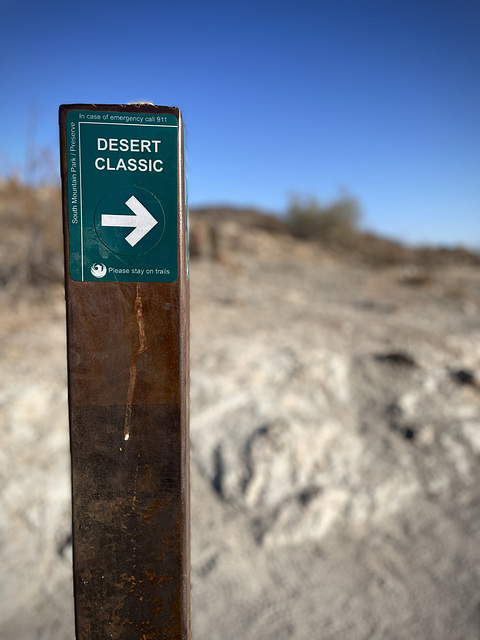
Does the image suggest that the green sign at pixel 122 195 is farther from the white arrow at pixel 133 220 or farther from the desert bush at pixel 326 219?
the desert bush at pixel 326 219

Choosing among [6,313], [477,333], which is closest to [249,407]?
[6,313]

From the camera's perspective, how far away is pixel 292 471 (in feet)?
11.5

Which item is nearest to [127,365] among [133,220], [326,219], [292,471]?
[133,220]

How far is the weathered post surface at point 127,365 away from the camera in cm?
108

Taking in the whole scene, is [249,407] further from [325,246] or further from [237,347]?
[325,246]

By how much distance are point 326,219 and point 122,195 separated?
565 inches

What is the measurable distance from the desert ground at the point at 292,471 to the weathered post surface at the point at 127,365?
171cm

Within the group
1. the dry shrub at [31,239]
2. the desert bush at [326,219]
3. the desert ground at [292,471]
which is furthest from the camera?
the desert bush at [326,219]

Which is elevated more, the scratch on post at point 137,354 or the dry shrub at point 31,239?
the dry shrub at point 31,239

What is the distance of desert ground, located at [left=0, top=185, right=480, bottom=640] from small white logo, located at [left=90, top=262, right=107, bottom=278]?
7.51 feet

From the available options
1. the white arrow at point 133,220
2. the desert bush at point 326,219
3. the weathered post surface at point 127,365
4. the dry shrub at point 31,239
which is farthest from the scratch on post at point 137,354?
the desert bush at point 326,219

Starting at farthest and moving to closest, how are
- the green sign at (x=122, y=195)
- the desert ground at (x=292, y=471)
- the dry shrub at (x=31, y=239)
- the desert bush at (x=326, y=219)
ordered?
the desert bush at (x=326, y=219)
the dry shrub at (x=31, y=239)
the desert ground at (x=292, y=471)
the green sign at (x=122, y=195)

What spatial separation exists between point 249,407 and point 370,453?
3.26 feet

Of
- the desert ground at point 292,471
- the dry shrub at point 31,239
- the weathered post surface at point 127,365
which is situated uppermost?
the dry shrub at point 31,239
